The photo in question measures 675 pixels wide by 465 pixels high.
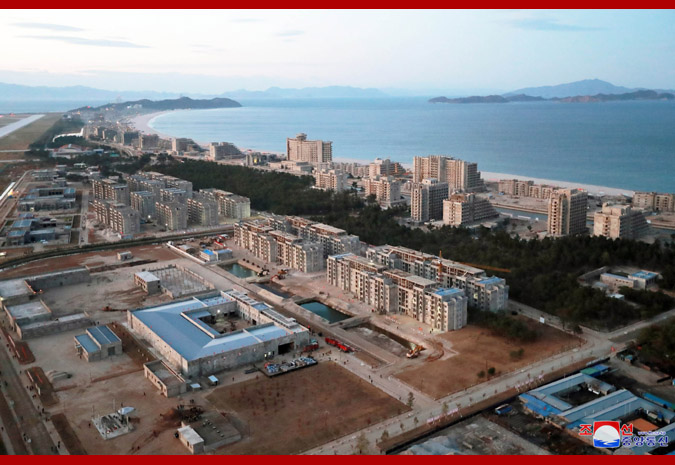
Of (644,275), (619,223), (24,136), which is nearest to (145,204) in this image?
(619,223)

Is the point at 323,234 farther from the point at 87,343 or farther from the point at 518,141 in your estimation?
the point at 518,141

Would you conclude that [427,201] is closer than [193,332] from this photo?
No

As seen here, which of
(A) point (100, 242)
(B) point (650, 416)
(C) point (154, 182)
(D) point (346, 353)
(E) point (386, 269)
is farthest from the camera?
(C) point (154, 182)

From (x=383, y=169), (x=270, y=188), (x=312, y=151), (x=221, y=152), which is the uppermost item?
(x=312, y=151)

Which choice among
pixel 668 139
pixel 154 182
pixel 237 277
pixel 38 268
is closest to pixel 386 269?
pixel 237 277

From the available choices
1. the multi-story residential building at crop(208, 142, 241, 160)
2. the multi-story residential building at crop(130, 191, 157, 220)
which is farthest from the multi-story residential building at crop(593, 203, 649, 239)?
the multi-story residential building at crop(208, 142, 241, 160)

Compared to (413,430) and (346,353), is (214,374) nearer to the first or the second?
(346,353)

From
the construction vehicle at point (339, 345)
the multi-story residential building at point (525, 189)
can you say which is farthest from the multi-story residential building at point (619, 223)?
the construction vehicle at point (339, 345)
